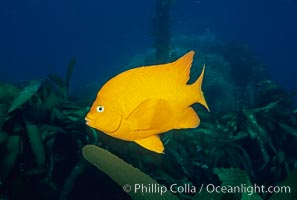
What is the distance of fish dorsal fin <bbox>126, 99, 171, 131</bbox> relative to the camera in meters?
1.54

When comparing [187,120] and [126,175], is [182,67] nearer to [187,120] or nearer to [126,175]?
[187,120]

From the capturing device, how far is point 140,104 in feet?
5.08

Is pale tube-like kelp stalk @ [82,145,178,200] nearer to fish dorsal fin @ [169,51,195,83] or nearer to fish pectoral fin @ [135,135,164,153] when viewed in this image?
fish pectoral fin @ [135,135,164,153]

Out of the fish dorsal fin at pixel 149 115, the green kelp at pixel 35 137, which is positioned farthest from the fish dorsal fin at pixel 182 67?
the green kelp at pixel 35 137

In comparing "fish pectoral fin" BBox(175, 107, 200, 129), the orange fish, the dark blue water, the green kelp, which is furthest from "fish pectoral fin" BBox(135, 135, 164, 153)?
the dark blue water

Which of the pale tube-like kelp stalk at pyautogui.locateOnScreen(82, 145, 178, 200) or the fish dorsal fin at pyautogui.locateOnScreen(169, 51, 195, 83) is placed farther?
the fish dorsal fin at pyautogui.locateOnScreen(169, 51, 195, 83)

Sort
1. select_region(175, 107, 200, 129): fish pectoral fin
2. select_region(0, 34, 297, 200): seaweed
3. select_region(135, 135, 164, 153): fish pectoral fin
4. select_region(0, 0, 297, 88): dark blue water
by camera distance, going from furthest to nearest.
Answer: select_region(0, 0, 297, 88): dark blue water < select_region(0, 34, 297, 200): seaweed < select_region(175, 107, 200, 129): fish pectoral fin < select_region(135, 135, 164, 153): fish pectoral fin

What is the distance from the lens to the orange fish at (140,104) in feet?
5.03

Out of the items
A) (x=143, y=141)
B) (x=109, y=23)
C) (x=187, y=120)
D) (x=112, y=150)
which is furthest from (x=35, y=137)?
(x=109, y=23)

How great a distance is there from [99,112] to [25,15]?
565 ft

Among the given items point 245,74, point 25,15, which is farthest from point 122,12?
point 245,74

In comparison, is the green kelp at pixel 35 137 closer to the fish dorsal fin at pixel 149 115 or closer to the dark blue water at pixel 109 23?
the fish dorsal fin at pixel 149 115

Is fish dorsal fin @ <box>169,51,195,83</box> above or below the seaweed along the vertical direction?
above

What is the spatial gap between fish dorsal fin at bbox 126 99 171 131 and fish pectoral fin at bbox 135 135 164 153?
2.6 inches
